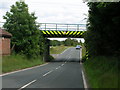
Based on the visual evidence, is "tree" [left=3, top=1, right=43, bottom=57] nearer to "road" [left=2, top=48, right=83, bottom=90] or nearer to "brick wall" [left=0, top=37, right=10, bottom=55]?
"brick wall" [left=0, top=37, right=10, bottom=55]

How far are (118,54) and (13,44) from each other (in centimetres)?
2970

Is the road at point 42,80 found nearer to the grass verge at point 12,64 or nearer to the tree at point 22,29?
the grass verge at point 12,64

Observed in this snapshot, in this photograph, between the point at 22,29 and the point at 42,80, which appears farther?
the point at 22,29

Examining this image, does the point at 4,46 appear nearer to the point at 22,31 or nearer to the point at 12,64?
the point at 22,31

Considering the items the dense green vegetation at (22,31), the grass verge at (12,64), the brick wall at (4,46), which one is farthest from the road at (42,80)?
the dense green vegetation at (22,31)

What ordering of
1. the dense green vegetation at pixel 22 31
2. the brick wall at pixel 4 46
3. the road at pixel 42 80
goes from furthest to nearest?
the dense green vegetation at pixel 22 31
the brick wall at pixel 4 46
the road at pixel 42 80

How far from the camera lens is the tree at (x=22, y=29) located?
42906 mm

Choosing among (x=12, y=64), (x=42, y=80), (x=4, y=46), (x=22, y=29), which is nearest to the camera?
(x=42, y=80)

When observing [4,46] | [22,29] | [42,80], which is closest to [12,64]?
[4,46]

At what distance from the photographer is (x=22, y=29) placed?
142 ft

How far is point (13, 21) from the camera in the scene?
145 feet

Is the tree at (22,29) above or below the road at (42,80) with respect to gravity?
above

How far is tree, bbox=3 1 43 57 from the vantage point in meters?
42.9

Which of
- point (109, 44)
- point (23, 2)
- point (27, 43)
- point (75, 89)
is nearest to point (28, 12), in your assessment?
point (23, 2)
